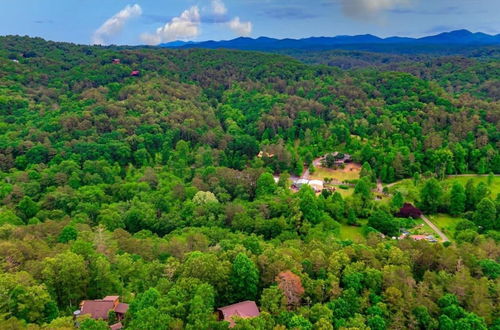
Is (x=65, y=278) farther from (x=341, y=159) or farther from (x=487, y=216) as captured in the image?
(x=341, y=159)

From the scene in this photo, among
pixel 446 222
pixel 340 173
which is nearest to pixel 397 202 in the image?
pixel 446 222

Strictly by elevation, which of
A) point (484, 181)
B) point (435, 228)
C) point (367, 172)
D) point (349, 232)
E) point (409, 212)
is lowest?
point (435, 228)

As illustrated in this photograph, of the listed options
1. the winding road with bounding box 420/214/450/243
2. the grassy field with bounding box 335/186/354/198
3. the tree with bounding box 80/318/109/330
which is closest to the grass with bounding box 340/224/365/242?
the winding road with bounding box 420/214/450/243

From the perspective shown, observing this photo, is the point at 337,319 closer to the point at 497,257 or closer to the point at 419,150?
the point at 497,257

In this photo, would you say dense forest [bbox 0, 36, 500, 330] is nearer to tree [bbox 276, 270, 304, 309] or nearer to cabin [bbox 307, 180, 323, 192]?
tree [bbox 276, 270, 304, 309]

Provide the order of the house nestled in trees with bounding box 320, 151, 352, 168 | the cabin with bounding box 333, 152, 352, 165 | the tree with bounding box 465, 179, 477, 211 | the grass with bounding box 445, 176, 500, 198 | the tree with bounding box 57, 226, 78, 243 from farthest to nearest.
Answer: the cabin with bounding box 333, 152, 352, 165 → the house nestled in trees with bounding box 320, 151, 352, 168 → the grass with bounding box 445, 176, 500, 198 → the tree with bounding box 465, 179, 477, 211 → the tree with bounding box 57, 226, 78, 243

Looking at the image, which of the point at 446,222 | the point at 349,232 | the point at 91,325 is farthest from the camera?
the point at 446,222

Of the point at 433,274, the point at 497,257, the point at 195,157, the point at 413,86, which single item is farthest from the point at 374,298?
the point at 413,86

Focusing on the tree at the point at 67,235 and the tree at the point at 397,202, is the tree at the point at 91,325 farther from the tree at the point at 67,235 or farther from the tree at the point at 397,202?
the tree at the point at 397,202
